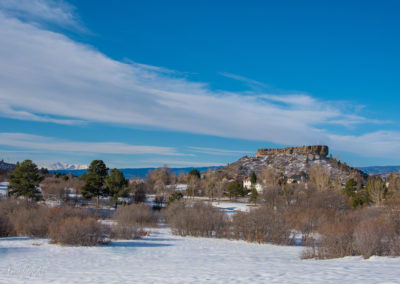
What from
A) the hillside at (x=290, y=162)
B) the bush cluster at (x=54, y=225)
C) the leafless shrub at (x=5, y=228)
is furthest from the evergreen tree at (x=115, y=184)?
the hillside at (x=290, y=162)

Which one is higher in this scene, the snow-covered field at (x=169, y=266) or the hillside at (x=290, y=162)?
the hillside at (x=290, y=162)

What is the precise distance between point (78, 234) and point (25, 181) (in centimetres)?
2264

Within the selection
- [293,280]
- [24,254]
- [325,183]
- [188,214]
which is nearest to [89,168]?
[188,214]

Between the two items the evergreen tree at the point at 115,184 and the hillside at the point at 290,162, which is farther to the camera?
the hillside at the point at 290,162

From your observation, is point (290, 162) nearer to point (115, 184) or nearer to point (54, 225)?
point (115, 184)

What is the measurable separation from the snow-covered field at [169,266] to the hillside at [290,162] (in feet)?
345

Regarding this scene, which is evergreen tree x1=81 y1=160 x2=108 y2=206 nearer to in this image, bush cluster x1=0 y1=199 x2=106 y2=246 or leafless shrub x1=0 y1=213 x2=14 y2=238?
bush cluster x1=0 y1=199 x2=106 y2=246

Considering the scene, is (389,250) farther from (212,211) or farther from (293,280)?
(212,211)

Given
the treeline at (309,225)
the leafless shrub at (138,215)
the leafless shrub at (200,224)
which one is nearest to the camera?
the treeline at (309,225)

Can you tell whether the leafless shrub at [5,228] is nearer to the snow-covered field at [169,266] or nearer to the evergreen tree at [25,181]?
the snow-covered field at [169,266]

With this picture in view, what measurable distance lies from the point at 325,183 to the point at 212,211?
31659mm

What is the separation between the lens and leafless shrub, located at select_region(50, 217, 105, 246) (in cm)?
1827

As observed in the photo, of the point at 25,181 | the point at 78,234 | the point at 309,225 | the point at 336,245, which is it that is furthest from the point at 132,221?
the point at 25,181

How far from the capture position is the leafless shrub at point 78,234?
1827 centimetres
